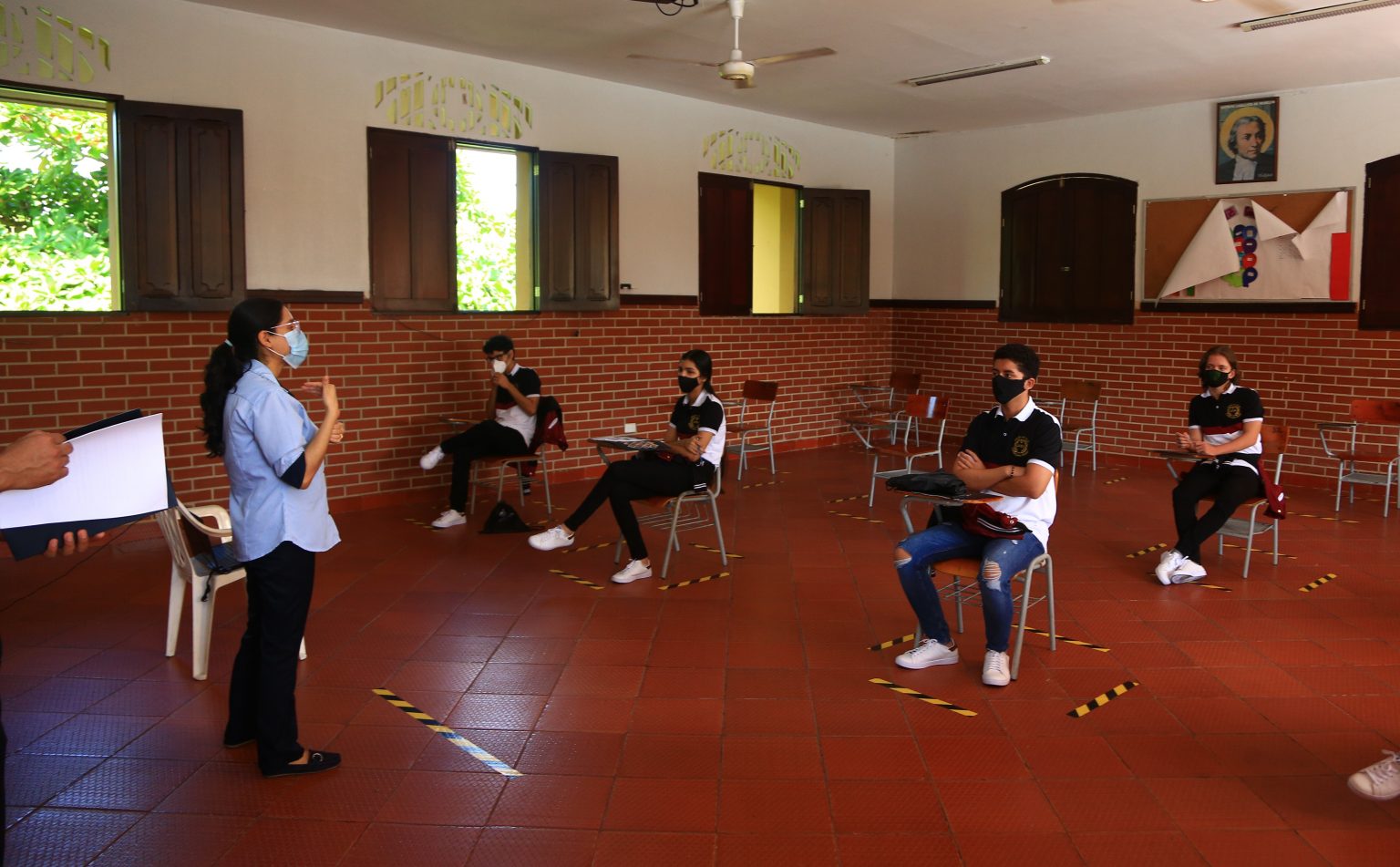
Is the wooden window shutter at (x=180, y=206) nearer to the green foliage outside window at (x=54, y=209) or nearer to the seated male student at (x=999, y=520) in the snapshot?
the green foliage outside window at (x=54, y=209)

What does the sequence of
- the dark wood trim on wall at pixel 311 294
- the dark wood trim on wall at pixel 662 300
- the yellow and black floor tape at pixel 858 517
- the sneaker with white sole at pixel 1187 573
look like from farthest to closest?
1. the dark wood trim on wall at pixel 662 300
2. the yellow and black floor tape at pixel 858 517
3. the dark wood trim on wall at pixel 311 294
4. the sneaker with white sole at pixel 1187 573

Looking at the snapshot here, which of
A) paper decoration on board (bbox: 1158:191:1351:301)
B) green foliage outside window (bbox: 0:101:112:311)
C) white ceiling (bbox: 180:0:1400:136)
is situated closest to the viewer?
green foliage outside window (bbox: 0:101:112:311)

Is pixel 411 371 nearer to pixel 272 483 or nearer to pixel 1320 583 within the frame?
pixel 272 483

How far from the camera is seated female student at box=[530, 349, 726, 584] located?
5.66 metres

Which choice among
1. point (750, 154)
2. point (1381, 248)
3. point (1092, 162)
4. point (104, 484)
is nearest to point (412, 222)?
point (750, 154)

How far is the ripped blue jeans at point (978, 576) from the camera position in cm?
412

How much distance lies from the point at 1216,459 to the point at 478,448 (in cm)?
452

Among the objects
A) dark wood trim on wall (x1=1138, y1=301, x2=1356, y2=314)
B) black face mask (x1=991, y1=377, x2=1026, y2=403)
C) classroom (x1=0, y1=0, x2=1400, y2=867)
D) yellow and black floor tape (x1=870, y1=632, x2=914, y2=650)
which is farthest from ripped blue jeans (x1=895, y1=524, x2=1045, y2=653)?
dark wood trim on wall (x1=1138, y1=301, x2=1356, y2=314)

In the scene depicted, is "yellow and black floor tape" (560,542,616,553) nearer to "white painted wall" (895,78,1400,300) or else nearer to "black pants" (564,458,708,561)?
"black pants" (564,458,708,561)

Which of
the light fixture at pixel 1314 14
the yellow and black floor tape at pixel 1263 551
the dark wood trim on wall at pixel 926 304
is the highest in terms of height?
the light fixture at pixel 1314 14

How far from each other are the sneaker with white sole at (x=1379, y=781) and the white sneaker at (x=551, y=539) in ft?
13.8

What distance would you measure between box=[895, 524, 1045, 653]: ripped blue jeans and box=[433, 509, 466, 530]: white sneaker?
143 inches

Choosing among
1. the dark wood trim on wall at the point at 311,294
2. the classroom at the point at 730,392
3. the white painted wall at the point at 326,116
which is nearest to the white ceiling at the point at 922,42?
the classroom at the point at 730,392

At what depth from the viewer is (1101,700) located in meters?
4.02
